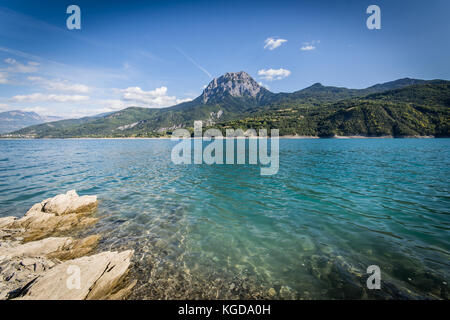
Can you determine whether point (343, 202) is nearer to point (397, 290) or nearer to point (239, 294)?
point (397, 290)

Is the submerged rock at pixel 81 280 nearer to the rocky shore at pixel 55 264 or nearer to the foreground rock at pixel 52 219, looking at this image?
the rocky shore at pixel 55 264

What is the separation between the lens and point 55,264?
7.05 m

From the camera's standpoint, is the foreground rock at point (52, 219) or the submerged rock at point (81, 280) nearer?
the submerged rock at point (81, 280)

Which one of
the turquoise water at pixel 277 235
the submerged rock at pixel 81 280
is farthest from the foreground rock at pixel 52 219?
the submerged rock at pixel 81 280

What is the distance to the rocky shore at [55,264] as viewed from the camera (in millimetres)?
5246

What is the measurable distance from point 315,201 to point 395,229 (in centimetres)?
491

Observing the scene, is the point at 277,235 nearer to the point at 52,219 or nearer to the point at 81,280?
the point at 81,280

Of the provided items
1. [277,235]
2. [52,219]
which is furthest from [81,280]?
[277,235]

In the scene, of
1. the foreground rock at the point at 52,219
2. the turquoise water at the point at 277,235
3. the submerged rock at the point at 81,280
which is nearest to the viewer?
the submerged rock at the point at 81,280

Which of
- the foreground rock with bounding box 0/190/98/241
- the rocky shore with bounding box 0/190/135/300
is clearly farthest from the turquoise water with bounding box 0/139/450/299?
the foreground rock with bounding box 0/190/98/241
